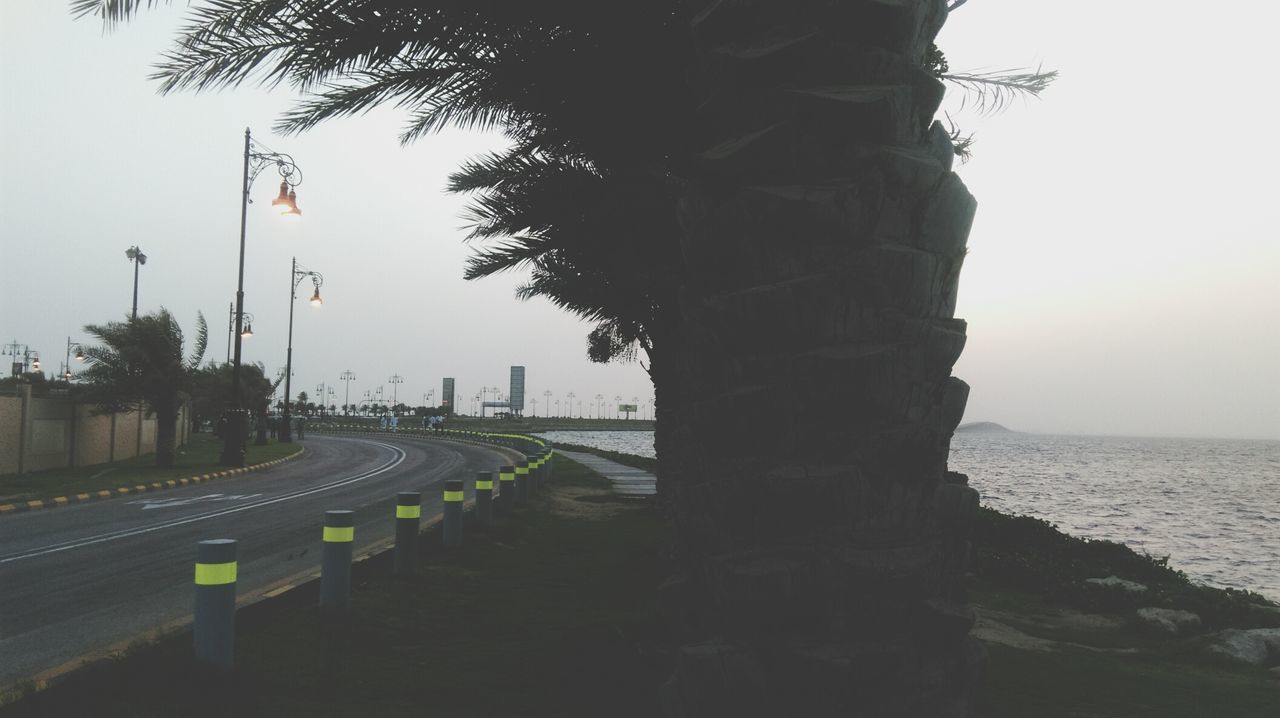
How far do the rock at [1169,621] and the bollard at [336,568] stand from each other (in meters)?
6.90

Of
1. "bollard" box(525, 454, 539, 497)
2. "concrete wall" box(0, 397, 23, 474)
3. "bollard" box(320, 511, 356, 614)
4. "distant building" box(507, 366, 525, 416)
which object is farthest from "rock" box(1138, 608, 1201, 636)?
"distant building" box(507, 366, 525, 416)

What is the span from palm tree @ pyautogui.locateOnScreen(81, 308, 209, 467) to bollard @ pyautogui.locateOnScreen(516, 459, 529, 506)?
46.8 feet

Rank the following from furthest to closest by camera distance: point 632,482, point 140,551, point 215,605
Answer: point 632,482, point 140,551, point 215,605

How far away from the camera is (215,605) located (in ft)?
15.9

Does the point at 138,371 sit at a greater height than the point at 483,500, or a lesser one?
greater

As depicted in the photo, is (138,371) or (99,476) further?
(138,371)

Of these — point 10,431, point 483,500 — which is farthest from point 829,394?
point 10,431

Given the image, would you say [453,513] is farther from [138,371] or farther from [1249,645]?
[138,371]

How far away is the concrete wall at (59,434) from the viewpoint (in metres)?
22.0

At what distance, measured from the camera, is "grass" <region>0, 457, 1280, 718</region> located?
14.5 feet

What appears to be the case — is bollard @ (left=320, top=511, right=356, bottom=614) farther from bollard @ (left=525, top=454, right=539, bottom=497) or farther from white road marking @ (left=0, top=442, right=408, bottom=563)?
bollard @ (left=525, top=454, right=539, bottom=497)

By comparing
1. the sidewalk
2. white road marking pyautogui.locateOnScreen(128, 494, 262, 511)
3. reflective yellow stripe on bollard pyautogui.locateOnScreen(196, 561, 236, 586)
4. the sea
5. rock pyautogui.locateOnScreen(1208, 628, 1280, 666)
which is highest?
reflective yellow stripe on bollard pyautogui.locateOnScreen(196, 561, 236, 586)

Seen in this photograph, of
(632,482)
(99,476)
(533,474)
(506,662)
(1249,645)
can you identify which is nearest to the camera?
(506,662)

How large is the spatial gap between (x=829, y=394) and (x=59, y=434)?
27472 mm
